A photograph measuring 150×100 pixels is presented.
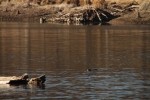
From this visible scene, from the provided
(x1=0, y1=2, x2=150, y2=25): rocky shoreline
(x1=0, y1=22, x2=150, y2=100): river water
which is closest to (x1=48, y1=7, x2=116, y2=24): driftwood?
(x1=0, y1=2, x2=150, y2=25): rocky shoreline

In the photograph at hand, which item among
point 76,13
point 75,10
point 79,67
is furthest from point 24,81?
point 75,10

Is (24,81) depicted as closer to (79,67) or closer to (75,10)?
(79,67)

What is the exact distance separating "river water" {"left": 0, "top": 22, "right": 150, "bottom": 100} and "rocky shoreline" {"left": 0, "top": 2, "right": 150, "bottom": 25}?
139ft

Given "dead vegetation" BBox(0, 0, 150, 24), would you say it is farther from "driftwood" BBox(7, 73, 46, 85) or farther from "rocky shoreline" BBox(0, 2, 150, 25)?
"driftwood" BBox(7, 73, 46, 85)

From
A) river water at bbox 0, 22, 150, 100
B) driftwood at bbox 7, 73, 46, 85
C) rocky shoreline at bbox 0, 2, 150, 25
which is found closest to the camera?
river water at bbox 0, 22, 150, 100

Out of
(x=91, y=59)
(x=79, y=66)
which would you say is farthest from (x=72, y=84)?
(x=91, y=59)

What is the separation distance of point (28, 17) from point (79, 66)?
79.9 m

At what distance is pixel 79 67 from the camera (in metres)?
45.1

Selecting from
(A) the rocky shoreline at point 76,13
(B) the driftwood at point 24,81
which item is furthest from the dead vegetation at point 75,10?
(B) the driftwood at point 24,81

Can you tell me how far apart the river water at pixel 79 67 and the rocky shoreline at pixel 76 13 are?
139 ft

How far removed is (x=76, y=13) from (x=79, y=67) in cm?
7313

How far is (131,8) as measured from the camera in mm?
119062

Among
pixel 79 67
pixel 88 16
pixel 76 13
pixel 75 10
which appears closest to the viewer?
pixel 79 67

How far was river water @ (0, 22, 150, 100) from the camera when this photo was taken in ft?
108
